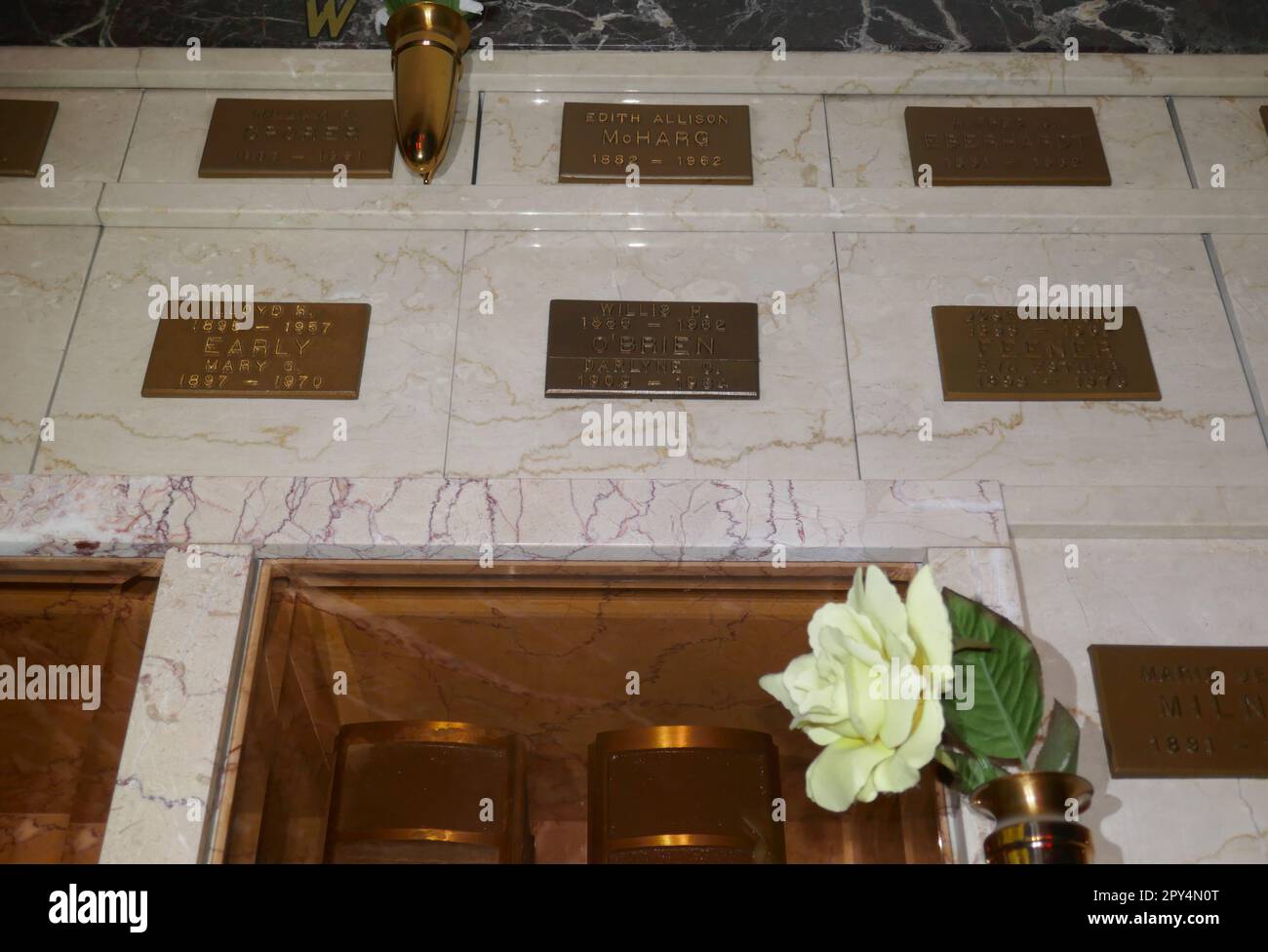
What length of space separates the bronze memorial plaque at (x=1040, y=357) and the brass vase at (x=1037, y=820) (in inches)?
34.4

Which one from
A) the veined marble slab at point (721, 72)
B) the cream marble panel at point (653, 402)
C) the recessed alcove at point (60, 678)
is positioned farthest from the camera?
the veined marble slab at point (721, 72)

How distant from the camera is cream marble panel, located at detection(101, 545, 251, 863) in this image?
5.59ft

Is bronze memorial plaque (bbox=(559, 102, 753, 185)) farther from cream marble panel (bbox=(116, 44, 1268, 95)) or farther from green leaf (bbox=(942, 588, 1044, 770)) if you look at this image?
green leaf (bbox=(942, 588, 1044, 770))

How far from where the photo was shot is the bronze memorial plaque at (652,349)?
7.07ft

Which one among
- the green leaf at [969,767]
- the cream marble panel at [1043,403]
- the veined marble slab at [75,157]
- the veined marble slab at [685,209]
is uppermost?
the veined marble slab at [75,157]

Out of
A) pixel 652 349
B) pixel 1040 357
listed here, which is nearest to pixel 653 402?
pixel 652 349

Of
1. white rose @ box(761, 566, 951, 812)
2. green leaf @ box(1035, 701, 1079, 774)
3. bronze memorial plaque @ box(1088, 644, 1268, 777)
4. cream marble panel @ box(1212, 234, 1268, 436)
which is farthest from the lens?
cream marble panel @ box(1212, 234, 1268, 436)

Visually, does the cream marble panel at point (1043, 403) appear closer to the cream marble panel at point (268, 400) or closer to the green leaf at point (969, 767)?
the green leaf at point (969, 767)

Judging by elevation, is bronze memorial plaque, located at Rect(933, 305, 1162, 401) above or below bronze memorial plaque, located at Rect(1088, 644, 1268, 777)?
above

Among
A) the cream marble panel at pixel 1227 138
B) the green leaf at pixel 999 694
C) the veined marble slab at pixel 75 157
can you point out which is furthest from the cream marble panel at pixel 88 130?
the cream marble panel at pixel 1227 138

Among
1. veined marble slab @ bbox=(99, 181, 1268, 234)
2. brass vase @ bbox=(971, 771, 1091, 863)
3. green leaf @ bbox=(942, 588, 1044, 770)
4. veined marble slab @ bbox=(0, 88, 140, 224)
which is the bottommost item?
brass vase @ bbox=(971, 771, 1091, 863)

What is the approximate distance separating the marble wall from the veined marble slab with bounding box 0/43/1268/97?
4 cm

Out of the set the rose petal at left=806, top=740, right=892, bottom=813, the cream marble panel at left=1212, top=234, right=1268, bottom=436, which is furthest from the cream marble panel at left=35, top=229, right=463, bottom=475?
the cream marble panel at left=1212, top=234, right=1268, bottom=436

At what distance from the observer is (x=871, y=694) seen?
138 cm
